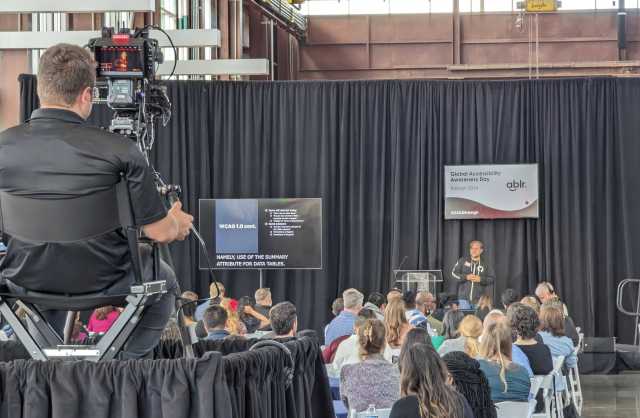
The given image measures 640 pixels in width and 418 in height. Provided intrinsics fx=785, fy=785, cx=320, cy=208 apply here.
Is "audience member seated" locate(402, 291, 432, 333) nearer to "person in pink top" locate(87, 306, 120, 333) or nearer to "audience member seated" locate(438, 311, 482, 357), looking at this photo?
"audience member seated" locate(438, 311, 482, 357)

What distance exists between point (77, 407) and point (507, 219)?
9726 mm

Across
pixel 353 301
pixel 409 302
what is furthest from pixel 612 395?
pixel 353 301

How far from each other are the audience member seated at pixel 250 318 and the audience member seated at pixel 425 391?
4.10m

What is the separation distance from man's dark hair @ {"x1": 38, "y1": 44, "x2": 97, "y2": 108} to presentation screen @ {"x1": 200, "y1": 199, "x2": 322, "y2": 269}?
8.66 m

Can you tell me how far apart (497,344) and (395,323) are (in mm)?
1412

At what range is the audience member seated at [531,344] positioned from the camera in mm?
5162

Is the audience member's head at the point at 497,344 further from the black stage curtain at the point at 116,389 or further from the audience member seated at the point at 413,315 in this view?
the black stage curtain at the point at 116,389

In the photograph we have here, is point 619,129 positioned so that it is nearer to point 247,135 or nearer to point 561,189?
point 561,189

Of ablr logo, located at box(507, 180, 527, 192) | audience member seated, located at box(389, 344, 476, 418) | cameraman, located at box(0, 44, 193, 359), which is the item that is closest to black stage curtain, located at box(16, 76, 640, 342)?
ablr logo, located at box(507, 180, 527, 192)

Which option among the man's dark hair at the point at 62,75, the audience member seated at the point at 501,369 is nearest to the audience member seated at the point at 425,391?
the audience member seated at the point at 501,369

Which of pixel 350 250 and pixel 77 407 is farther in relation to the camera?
pixel 350 250

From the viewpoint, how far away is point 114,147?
1.50 meters

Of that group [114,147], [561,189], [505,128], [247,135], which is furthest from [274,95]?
[114,147]

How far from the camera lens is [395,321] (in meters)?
5.71
